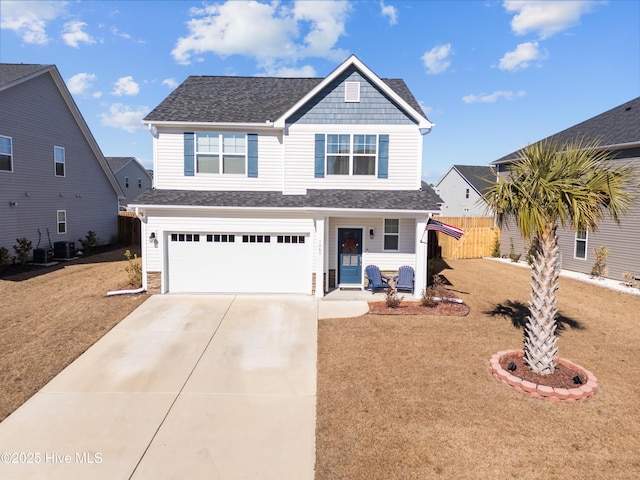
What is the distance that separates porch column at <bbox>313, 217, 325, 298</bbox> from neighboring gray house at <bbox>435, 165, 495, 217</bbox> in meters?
26.7

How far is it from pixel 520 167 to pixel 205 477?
787 centimetres

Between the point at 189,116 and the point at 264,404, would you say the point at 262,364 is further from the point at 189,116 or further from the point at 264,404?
the point at 189,116

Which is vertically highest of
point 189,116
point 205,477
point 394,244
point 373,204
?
point 189,116

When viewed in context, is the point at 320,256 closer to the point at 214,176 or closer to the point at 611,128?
the point at 214,176

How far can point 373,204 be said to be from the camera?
44.3 feet

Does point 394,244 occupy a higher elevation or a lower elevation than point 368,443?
higher

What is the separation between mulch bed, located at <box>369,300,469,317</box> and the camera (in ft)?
39.8

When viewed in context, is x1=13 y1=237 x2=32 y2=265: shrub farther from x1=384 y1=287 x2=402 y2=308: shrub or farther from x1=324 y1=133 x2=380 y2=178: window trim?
x1=384 y1=287 x2=402 y2=308: shrub

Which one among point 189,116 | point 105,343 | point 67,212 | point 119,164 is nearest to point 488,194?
point 105,343

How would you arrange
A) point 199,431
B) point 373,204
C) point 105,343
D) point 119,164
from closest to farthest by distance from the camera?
1. point 199,431
2. point 105,343
3. point 373,204
4. point 119,164

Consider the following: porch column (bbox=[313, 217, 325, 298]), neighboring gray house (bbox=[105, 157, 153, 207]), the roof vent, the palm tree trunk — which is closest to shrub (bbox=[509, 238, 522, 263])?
porch column (bbox=[313, 217, 325, 298])

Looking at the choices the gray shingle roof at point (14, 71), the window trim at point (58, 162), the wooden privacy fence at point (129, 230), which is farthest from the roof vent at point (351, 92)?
the wooden privacy fence at point (129, 230)

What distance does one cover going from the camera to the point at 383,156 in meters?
14.5

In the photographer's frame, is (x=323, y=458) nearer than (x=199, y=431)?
Yes
